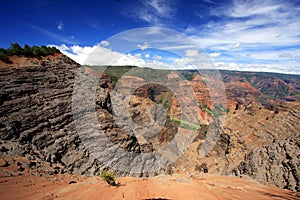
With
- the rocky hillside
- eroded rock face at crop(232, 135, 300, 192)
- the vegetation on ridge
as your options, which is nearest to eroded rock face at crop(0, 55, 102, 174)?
the rocky hillside

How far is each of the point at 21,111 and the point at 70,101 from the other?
3338mm

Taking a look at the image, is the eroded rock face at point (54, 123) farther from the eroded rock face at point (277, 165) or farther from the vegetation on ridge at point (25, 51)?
the eroded rock face at point (277, 165)

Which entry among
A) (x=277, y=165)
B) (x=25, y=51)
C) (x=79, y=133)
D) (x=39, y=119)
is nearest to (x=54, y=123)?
(x=39, y=119)

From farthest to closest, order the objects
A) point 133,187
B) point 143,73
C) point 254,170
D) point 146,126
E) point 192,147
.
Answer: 1. point 143,73
2. point 192,147
3. point 146,126
4. point 254,170
5. point 133,187

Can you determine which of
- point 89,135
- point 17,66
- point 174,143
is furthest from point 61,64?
point 174,143

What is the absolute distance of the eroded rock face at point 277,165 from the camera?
40.1 feet

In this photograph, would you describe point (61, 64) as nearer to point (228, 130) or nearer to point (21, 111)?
point (21, 111)

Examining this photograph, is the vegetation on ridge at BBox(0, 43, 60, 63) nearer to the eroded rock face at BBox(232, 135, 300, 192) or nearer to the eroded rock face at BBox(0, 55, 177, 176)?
the eroded rock face at BBox(0, 55, 177, 176)

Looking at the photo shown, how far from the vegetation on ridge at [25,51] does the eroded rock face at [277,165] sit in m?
21.0

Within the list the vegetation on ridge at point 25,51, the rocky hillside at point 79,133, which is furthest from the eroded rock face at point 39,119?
the vegetation on ridge at point 25,51

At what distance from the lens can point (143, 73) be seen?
74250 mm

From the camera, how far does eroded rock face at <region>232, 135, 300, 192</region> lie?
12.2 m

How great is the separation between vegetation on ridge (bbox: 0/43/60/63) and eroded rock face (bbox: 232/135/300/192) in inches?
825

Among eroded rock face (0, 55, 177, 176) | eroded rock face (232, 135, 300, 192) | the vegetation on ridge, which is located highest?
the vegetation on ridge
